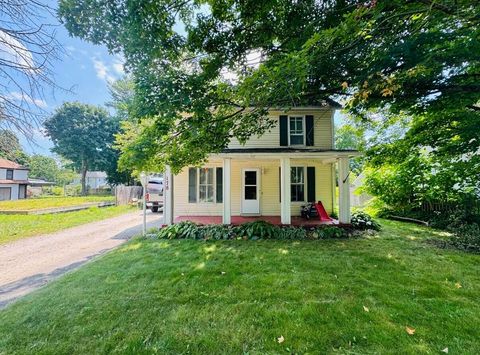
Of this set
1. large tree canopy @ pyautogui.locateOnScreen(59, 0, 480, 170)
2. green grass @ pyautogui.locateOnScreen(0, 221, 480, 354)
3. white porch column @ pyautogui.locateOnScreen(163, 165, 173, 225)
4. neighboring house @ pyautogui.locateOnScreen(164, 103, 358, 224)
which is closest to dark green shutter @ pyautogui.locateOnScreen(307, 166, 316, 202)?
neighboring house @ pyautogui.locateOnScreen(164, 103, 358, 224)

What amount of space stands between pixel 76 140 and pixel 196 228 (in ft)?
105

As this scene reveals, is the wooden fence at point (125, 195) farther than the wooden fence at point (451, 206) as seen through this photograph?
Yes

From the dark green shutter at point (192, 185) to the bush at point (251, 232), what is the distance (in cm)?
294

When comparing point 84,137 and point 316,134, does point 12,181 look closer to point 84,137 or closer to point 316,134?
point 84,137

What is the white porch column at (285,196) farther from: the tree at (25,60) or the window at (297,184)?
the tree at (25,60)

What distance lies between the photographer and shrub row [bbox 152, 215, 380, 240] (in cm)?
818

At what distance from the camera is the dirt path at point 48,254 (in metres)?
5.03

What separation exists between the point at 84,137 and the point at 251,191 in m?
30.3

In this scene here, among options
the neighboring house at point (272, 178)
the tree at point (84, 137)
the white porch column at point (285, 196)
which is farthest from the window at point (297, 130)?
the tree at point (84, 137)

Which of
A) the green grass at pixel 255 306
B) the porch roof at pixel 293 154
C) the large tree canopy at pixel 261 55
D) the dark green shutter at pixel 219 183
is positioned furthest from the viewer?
the dark green shutter at pixel 219 183

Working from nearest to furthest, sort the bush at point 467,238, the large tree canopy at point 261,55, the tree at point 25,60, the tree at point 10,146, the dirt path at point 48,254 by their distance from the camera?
the tree at point 25,60, the tree at point 10,146, the large tree canopy at point 261,55, the dirt path at point 48,254, the bush at point 467,238

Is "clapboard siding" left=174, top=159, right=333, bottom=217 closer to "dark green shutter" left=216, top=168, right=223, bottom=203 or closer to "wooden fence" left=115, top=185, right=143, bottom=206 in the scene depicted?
"dark green shutter" left=216, top=168, right=223, bottom=203

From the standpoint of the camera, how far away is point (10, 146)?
276 cm

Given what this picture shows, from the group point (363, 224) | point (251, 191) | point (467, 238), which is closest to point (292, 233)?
point (363, 224)
